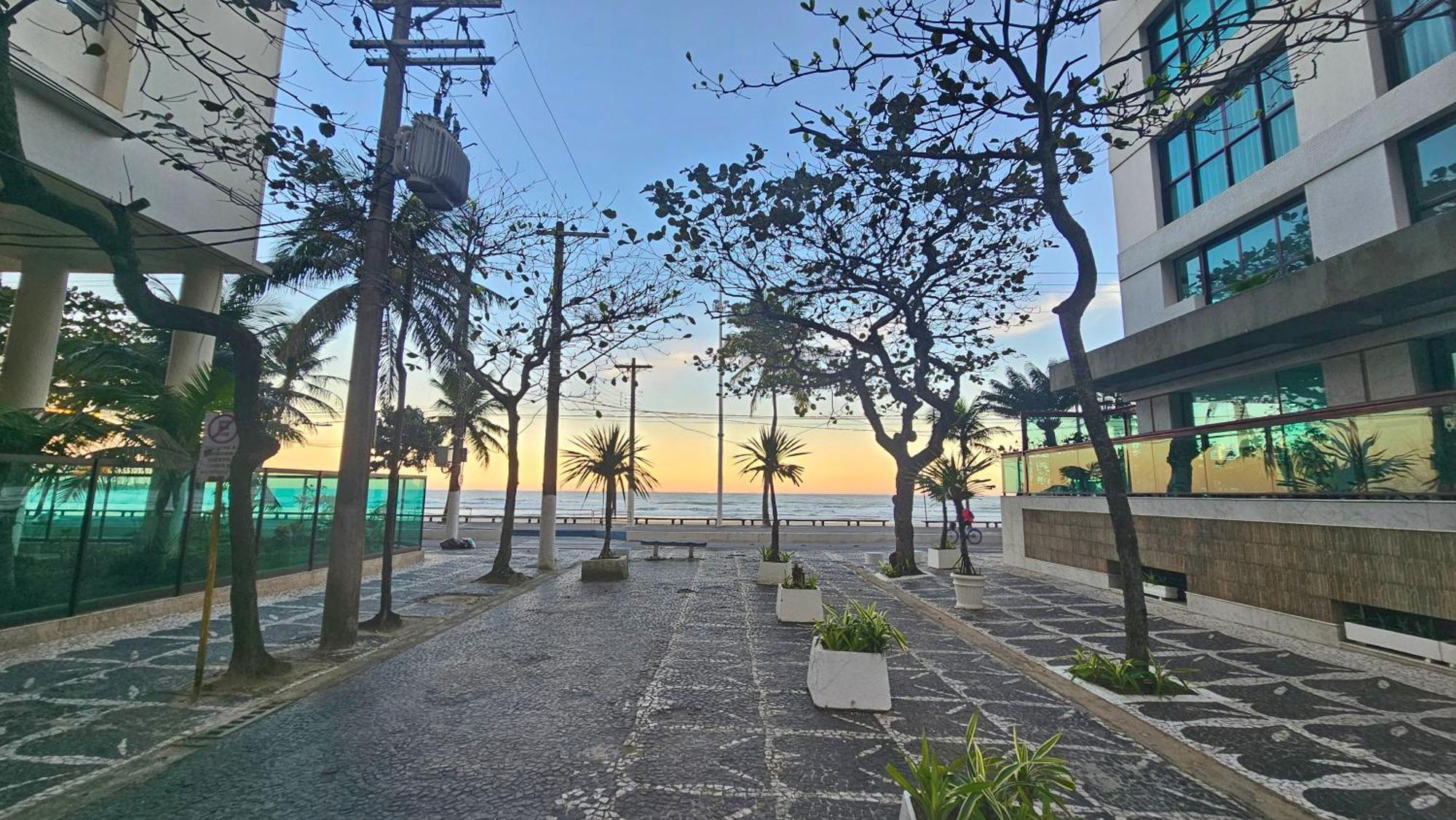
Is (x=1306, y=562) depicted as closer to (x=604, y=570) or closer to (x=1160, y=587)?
(x=1160, y=587)

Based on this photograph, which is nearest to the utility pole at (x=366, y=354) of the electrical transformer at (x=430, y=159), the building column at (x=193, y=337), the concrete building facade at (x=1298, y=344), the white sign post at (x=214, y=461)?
the electrical transformer at (x=430, y=159)

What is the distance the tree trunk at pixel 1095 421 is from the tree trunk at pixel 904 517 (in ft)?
25.6

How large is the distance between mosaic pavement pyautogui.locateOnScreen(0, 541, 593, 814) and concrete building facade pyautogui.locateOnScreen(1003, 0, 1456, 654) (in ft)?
30.4

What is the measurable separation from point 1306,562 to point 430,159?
1199 centimetres

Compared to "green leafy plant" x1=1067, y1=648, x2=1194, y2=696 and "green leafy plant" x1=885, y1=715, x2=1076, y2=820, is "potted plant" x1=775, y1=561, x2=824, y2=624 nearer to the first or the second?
"green leafy plant" x1=1067, y1=648, x2=1194, y2=696

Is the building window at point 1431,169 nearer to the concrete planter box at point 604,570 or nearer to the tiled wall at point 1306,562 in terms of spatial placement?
the tiled wall at point 1306,562

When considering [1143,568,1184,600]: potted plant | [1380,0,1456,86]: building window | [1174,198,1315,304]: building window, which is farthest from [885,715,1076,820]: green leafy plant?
[1380,0,1456,86]: building window

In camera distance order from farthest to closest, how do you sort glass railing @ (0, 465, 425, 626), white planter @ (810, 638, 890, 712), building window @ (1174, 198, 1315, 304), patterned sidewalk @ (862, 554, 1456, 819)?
Answer: 1. building window @ (1174, 198, 1315, 304)
2. glass railing @ (0, 465, 425, 626)
3. white planter @ (810, 638, 890, 712)
4. patterned sidewalk @ (862, 554, 1456, 819)

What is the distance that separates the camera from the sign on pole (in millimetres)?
5656

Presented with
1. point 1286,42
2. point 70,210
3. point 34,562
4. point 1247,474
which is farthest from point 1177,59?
point 34,562

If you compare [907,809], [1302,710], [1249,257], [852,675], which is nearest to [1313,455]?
[1302,710]

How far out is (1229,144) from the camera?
1287 centimetres

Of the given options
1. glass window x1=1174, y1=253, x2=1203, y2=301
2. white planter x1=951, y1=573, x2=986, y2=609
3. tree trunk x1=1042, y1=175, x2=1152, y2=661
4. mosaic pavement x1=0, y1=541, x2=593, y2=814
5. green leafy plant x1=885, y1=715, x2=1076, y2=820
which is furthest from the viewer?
glass window x1=1174, y1=253, x2=1203, y2=301

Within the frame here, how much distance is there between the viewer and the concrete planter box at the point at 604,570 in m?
13.9
